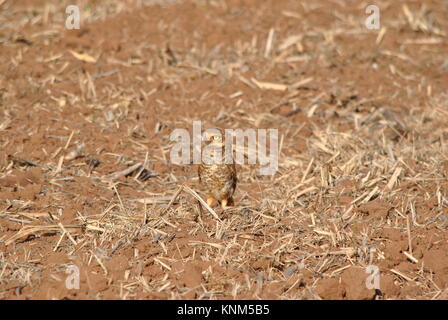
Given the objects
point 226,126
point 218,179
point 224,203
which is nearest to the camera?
point 218,179

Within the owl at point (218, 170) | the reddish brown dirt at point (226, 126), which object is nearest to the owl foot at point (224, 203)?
the owl at point (218, 170)

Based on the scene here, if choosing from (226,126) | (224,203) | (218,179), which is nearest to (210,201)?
(224,203)

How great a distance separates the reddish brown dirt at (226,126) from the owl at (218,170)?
0.21 meters

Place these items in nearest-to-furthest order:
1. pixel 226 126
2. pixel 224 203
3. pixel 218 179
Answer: pixel 218 179
pixel 224 203
pixel 226 126

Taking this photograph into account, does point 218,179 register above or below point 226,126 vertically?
below

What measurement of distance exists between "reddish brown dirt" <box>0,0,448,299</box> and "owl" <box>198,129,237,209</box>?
0.21 meters

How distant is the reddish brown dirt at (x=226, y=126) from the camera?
4531 millimetres

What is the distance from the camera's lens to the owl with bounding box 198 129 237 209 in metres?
5.18

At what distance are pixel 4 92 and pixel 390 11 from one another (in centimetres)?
561

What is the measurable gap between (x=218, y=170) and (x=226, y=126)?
158cm

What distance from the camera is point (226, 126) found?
6.71 m

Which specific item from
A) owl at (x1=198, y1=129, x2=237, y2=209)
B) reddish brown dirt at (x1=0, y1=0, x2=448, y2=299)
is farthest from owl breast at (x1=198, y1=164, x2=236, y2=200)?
reddish brown dirt at (x1=0, y1=0, x2=448, y2=299)

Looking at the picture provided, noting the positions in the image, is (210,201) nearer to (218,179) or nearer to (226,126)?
(218,179)

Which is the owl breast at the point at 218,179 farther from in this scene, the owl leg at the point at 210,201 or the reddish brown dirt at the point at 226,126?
the reddish brown dirt at the point at 226,126
